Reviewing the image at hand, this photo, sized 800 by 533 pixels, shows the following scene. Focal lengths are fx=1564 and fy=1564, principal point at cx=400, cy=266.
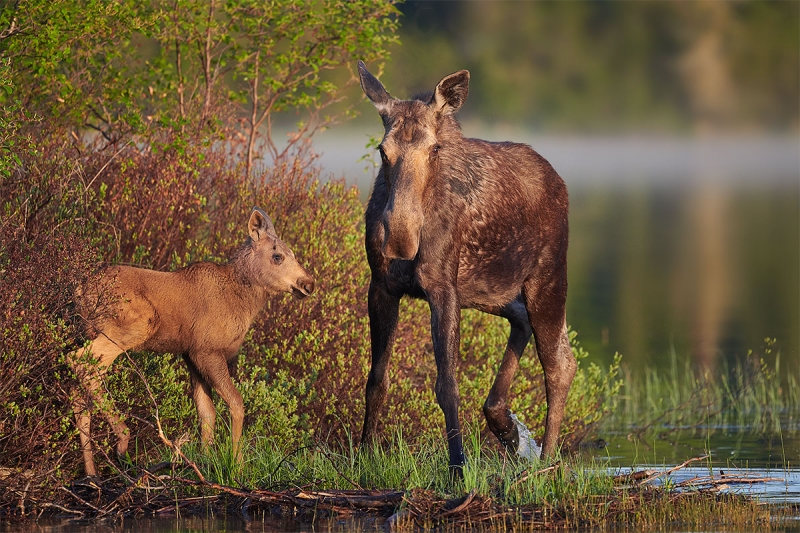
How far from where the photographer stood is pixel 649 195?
6450 centimetres

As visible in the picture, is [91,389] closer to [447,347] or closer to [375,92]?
[447,347]

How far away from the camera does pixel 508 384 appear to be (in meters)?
11.7

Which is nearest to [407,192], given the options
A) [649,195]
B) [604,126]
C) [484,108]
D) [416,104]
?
[416,104]

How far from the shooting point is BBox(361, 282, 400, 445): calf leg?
35.9ft

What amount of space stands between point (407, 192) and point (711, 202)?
58806 mm

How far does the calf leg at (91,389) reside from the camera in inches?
412

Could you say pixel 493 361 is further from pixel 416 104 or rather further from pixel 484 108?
pixel 484 108

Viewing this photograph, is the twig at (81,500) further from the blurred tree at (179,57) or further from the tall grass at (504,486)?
the blurred tree at (179,57)

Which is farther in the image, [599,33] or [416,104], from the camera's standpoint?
[599,33]

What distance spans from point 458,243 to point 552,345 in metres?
1.50

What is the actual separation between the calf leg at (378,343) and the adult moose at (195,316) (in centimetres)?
63

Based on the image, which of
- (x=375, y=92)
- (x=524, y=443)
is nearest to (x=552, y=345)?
(x=524, y=443)

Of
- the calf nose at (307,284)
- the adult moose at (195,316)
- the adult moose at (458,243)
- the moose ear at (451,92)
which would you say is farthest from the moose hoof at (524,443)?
the moose ear at (451,92)

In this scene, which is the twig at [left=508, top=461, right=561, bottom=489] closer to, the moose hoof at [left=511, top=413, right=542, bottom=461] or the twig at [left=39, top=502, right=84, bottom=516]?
the moose hoof at [left=511, top=413, right=542, bottom=461]
